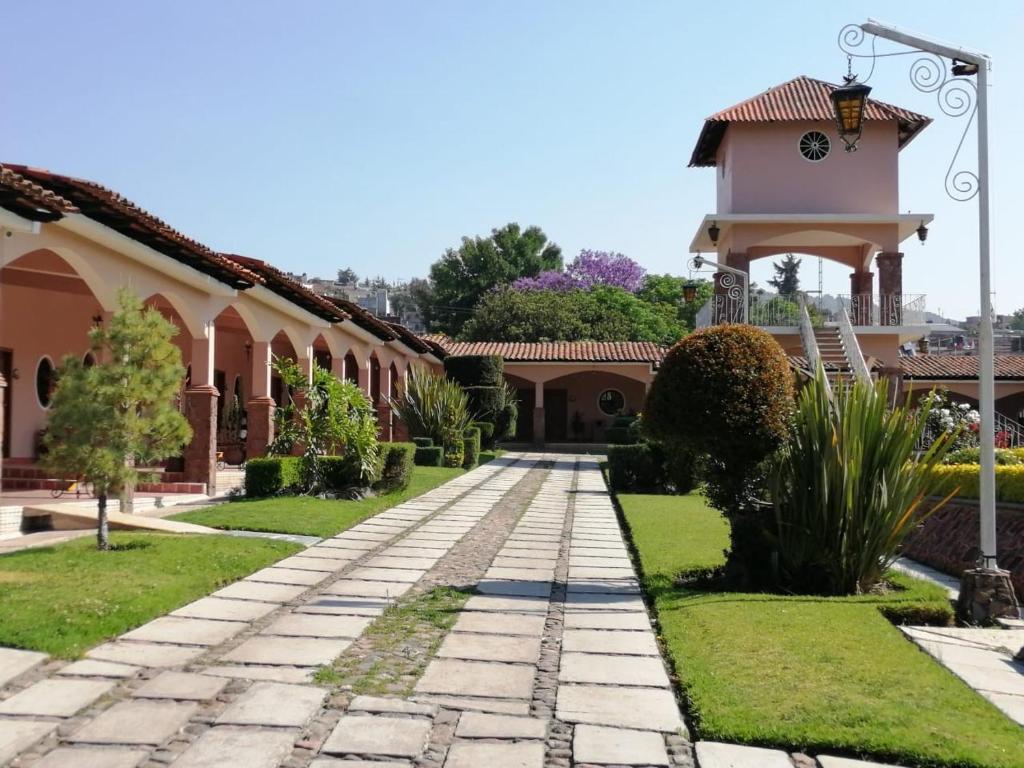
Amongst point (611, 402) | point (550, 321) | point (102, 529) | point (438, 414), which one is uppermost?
point (550, 321)

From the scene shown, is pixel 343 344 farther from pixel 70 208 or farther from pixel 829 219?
pixel 70 208

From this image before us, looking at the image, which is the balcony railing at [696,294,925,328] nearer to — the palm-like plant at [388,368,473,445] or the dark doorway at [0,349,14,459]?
the palm-like plant at [388,368,473,445]

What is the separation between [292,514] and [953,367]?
28.0 metres

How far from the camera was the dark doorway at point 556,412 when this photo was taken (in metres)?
36.2

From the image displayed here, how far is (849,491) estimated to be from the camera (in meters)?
7.03

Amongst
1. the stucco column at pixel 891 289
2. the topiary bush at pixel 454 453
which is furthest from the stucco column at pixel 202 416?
the stucco column at pixel 891 289

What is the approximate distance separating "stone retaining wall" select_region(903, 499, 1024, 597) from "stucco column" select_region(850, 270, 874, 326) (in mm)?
10194

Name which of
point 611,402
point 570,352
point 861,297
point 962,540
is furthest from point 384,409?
point 962,540

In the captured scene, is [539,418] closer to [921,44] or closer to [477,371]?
[477,371]

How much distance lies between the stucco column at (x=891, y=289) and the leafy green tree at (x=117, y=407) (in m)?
15.7

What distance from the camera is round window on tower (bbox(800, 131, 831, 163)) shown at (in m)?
20.6

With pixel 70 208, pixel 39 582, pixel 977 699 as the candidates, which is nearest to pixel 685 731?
pixel 977 699

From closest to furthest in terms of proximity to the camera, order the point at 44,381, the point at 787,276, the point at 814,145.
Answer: the point at 44,381 < the point at 814,145 < the point at 787,276

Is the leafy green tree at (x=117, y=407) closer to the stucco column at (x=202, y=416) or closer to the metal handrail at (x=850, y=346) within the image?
the stucco column at (x=202, y=416)
